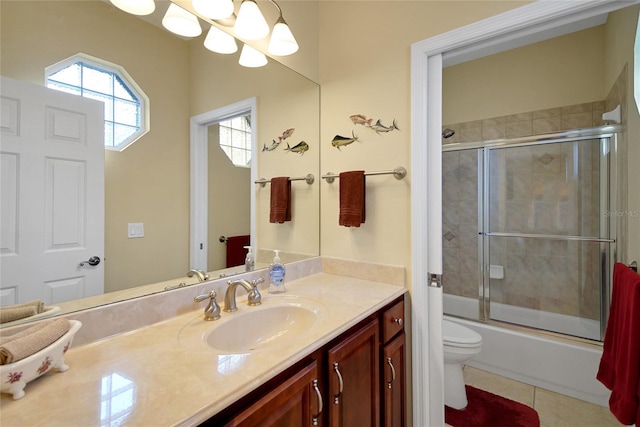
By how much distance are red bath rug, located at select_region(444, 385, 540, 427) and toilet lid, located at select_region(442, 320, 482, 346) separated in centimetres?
41

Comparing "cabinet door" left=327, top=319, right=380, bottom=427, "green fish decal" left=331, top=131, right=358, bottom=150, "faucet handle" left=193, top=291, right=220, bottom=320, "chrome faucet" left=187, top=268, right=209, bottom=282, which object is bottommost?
"cabinet door" left=327, top=319, right=380, bottom=427

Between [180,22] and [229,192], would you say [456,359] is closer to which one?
[229,192]

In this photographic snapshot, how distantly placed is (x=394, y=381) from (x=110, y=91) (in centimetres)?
160

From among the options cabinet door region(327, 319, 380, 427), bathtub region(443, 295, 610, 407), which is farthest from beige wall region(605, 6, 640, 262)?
cabinet door region(327, 319, 380, 427)

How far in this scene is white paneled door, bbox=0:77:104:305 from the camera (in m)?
0.75

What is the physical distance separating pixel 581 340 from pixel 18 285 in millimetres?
2957

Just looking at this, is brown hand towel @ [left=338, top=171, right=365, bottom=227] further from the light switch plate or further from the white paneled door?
the white paneled door

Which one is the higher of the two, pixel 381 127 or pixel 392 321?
pixel 381 127

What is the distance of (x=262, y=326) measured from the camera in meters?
1.16

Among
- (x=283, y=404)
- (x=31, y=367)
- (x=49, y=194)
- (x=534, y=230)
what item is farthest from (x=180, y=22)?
(x=534, y=230)

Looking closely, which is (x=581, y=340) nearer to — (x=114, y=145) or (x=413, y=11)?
(x=413, y=11)

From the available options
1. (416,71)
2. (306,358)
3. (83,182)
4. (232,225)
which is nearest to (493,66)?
(416,71)

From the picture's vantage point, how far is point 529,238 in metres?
2.57

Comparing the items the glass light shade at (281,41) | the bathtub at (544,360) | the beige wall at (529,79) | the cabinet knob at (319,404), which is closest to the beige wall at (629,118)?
the beige wall at (529,79)
